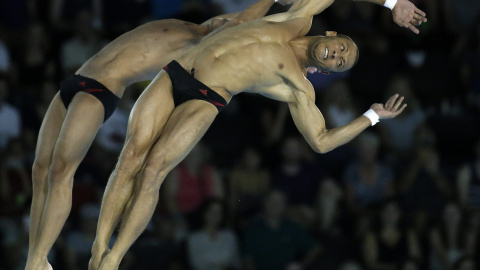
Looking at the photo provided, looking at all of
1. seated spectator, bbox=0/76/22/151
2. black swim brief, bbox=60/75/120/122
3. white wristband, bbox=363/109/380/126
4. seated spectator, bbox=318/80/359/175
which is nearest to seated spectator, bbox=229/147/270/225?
seated spectator, bbox=318/80/359/175

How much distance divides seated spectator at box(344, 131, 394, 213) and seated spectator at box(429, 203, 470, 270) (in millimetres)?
580

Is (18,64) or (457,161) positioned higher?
(18,64)

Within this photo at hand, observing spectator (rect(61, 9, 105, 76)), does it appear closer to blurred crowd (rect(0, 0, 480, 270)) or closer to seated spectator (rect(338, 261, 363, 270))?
blurred crowd (rect(0, 0, 480, 270))

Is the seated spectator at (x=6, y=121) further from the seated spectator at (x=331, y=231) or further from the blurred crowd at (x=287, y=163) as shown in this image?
the seated spectator at (x=331, y=231)

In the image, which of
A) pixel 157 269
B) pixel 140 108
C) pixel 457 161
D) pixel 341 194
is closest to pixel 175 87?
pixel 140 108

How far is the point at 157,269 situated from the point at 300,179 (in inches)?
66.2

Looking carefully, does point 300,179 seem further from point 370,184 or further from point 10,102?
point 10,102

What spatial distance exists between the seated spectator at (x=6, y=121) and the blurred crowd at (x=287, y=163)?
1cm

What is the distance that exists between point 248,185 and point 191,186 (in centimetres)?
61

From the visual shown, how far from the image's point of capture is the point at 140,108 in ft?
22.0

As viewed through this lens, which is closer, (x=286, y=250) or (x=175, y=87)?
(x=175, y=87)

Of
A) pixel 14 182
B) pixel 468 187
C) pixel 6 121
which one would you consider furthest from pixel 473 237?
pixel 6 121

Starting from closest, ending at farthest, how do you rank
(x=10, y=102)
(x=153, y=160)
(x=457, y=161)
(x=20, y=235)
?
(x=153, y=160), (x=20, y=235), (x=10, y=102), (x=457, y=161)

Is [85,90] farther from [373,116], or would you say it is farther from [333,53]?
[373,116]
